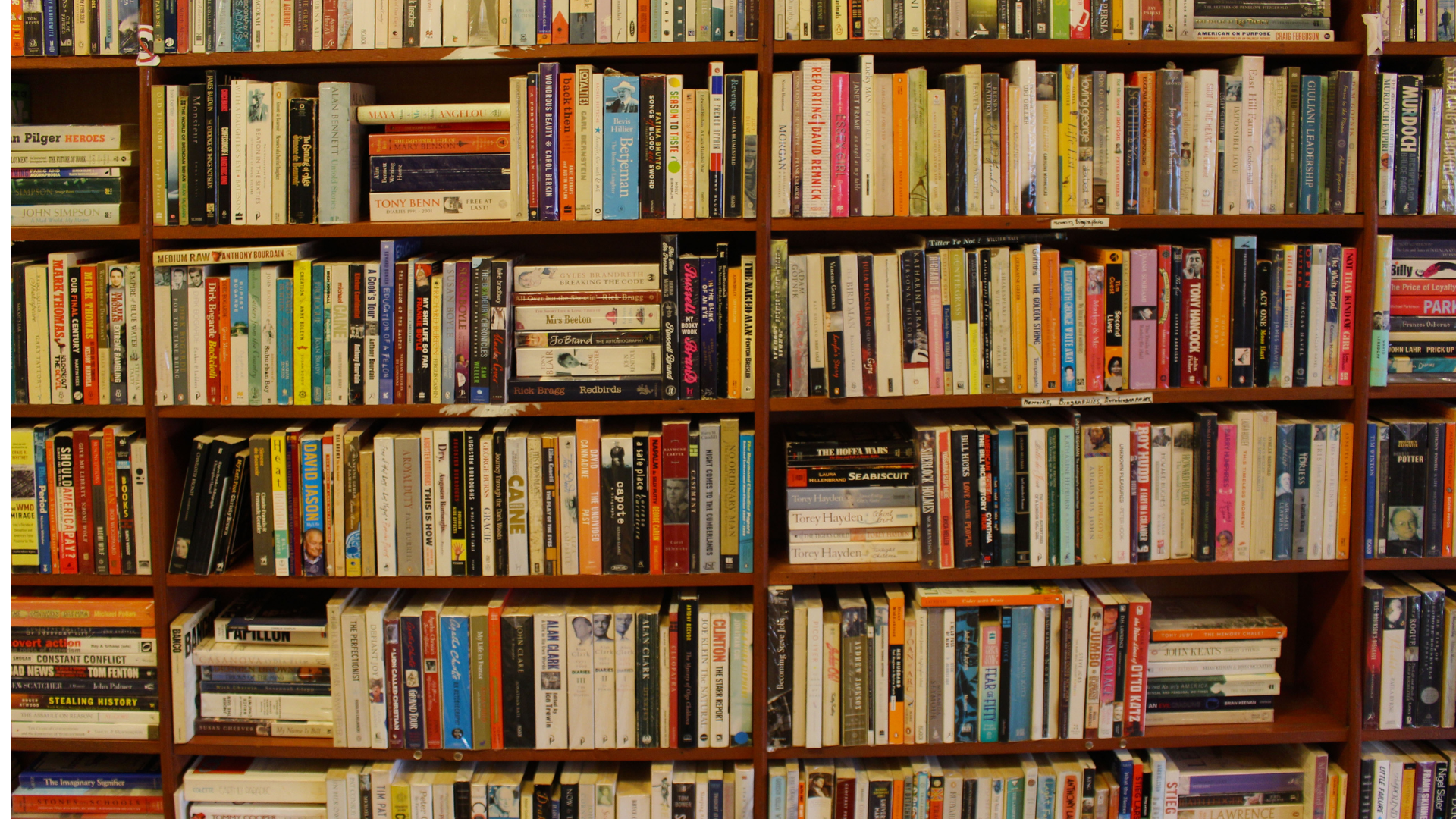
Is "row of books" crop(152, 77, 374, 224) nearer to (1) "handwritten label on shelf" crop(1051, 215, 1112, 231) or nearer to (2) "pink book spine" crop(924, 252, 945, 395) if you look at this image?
(2) "pink book spine" crop(924, 252, 945, 395)

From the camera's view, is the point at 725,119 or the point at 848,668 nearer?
the point at 725,119

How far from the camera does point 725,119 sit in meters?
1.95

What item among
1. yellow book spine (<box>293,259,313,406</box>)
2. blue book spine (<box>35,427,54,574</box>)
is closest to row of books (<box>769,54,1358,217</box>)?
yellow book spine (<box>293,259,313,406</box>)

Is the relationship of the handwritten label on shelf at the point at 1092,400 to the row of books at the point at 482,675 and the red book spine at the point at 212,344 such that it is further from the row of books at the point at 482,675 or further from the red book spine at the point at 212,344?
the red book spine at the point at 212,344

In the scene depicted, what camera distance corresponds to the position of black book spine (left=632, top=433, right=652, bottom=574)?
2021mm

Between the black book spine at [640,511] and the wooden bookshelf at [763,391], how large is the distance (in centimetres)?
4

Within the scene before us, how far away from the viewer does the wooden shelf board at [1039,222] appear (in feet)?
6.42

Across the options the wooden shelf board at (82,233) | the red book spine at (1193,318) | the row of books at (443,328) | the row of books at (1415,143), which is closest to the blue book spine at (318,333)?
the row of books at (443,328)

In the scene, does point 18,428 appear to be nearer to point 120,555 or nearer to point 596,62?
point 120,555

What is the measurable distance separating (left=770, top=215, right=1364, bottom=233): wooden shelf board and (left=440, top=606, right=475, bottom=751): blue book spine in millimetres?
982

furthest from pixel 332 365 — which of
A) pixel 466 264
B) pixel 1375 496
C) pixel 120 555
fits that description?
pixel 1375 496

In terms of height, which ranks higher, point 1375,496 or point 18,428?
point 18,428

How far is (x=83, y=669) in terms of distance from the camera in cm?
208

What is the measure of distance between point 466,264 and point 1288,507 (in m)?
1.65
